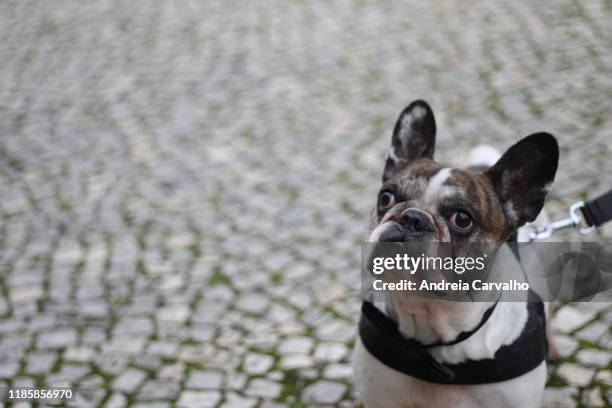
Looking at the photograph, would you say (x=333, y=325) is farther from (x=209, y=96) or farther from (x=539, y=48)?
(x=539, y=48)

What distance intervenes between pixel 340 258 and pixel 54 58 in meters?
5.46

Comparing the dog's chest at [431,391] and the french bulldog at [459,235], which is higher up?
the french bulldog at [459,235]

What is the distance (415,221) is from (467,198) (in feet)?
0.86

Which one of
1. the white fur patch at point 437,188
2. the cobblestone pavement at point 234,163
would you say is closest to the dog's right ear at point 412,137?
the white fur patch at point 437,188

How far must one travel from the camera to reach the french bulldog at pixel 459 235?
2.89 metres

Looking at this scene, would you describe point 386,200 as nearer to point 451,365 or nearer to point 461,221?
point 461,221

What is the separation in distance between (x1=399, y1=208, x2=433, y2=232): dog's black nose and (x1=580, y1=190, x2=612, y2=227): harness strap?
109 centimetres

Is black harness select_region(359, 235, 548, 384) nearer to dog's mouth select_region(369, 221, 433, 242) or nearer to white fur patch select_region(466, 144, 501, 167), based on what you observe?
dog's mouth select_region(369, 221, 433, 242)

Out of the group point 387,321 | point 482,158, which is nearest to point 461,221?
point 387,321

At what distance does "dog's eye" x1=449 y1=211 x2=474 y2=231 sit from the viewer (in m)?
2.91

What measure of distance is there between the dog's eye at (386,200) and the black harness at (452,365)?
41 cm

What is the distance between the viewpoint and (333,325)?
4.61m

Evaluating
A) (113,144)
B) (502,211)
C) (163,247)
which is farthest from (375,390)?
(113,144)

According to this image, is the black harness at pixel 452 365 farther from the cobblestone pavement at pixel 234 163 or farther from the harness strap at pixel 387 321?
the cobblestone pavement at pixel 234 163
